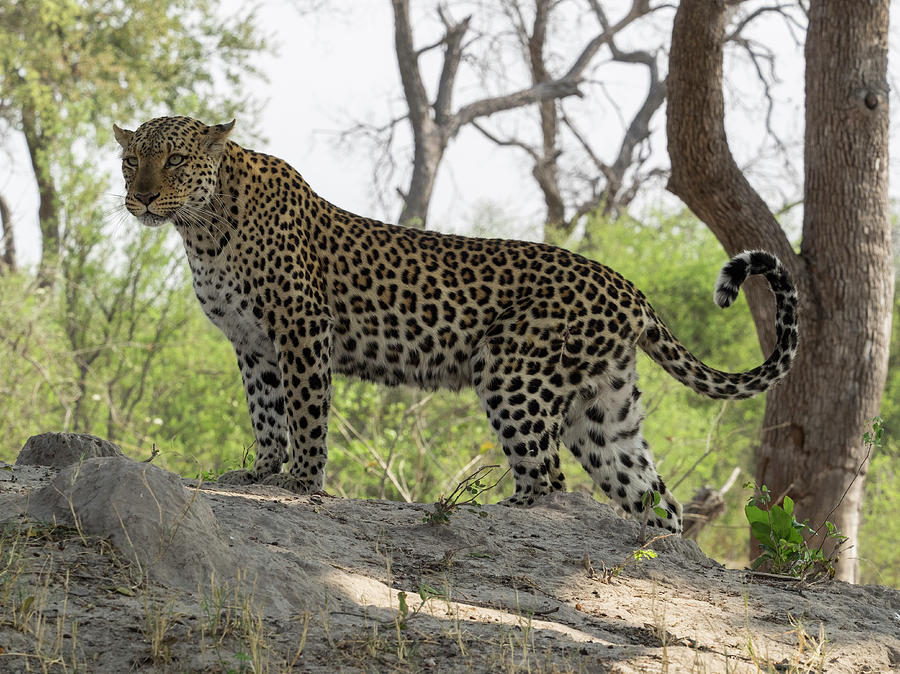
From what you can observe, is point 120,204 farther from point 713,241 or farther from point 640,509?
point 713,241

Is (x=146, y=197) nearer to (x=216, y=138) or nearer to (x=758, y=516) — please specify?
(x=216, y=138)

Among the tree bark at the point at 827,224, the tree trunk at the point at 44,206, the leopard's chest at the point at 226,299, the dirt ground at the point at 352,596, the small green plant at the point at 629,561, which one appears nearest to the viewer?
the dirt ground at the point at 352,596

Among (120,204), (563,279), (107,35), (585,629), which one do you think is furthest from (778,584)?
(107,35)

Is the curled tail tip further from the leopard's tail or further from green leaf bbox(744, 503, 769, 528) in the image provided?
green leaf bbox(744, 503, 769, 528)

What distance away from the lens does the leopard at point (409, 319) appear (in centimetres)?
623

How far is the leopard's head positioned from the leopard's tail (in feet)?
9.20

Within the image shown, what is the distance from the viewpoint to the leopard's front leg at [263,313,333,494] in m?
6.21

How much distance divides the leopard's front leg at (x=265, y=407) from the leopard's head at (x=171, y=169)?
0.94 metres

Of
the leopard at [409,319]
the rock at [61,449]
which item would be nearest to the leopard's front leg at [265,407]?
the leopard at [409,319]

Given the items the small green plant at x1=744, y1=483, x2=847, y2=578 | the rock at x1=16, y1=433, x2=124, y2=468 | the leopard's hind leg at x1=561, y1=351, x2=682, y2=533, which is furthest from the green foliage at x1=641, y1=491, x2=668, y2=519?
the rock at x1=16, y1=433, x2=124, y2=468

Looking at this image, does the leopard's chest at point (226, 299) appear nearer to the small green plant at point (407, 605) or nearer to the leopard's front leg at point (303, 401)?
the leopard's front leg at point (303, 401)

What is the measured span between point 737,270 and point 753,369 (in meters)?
0.68

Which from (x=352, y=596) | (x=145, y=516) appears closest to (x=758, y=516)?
(x=352, y=596)

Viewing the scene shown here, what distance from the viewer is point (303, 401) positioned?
621cm
